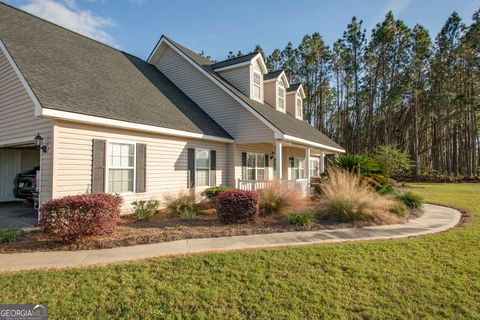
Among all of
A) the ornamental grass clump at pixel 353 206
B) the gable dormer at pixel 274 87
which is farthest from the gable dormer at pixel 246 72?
→ the ornamental grass clump at pixel 353 206

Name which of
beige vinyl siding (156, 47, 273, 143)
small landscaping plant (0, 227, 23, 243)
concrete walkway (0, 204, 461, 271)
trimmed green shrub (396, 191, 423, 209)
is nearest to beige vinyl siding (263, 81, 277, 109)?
beige vinyl siding (156, 47, 273, 143)

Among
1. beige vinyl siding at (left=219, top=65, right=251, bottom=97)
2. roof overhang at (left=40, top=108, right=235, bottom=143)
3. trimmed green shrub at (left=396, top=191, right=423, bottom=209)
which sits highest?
beige vinyl siding at (left=219, top=65, right=251, bottom=97)

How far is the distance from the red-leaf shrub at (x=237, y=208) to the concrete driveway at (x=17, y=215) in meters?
4.91

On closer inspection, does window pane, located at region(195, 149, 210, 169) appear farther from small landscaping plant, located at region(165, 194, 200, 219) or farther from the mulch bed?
the mulch bed

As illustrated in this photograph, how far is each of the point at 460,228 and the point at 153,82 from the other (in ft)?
40.0

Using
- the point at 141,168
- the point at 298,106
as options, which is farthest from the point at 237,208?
the point at 298,106

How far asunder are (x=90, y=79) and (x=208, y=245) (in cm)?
701

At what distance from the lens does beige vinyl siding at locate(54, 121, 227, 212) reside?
6.59 m

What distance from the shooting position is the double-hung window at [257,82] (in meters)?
13.8

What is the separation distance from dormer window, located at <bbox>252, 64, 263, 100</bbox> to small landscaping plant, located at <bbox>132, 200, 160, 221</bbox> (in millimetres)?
8115

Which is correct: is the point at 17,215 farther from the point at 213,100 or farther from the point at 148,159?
the point at 213,100

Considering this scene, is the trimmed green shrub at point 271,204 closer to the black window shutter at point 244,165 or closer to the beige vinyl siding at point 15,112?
the black window shutter at point 244,165

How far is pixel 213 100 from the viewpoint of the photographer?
490 inches
